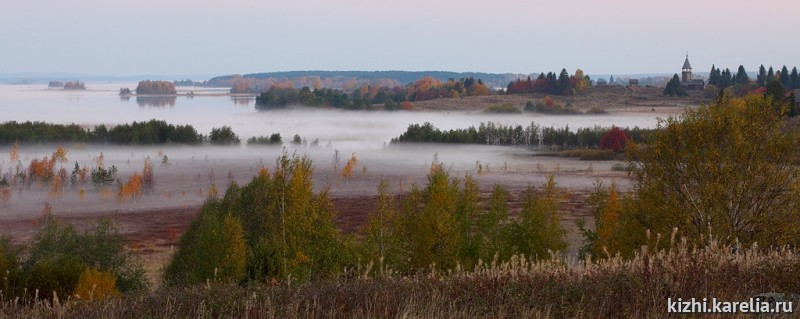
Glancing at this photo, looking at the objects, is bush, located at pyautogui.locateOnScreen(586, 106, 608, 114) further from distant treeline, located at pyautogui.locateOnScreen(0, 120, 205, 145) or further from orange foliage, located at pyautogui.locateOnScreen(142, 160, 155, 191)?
orange foliage, located at pyautogui.locateOnScreen(142, 160, 155, 191)

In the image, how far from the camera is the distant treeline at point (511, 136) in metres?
136

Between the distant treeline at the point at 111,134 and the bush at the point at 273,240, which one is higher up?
the bush at the point at 273,240

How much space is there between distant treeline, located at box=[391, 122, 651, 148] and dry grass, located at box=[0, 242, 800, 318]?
12543 cm

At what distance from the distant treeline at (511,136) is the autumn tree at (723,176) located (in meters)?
106

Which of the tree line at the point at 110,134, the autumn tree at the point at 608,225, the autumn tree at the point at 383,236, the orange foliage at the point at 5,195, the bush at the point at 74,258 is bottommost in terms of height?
the orange foliage at the point at 5,195

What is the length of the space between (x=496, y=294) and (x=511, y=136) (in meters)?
139

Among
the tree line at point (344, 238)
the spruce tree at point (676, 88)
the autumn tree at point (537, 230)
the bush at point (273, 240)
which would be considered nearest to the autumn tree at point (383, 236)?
the tree line at point (344, 238)

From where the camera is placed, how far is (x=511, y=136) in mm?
147250

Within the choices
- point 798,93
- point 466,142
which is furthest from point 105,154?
A: point 798,93

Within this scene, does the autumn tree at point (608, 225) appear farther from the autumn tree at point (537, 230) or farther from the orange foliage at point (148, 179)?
the orange foliage at point (148, 179)

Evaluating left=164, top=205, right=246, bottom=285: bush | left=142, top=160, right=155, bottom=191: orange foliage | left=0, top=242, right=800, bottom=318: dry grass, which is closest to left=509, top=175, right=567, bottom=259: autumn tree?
left=164, top=205, right=246, bottom=285: bush

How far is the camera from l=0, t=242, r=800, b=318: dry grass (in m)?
9.34

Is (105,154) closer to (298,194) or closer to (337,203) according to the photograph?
(337,203)

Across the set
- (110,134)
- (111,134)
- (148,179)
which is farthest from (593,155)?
(111,134)
